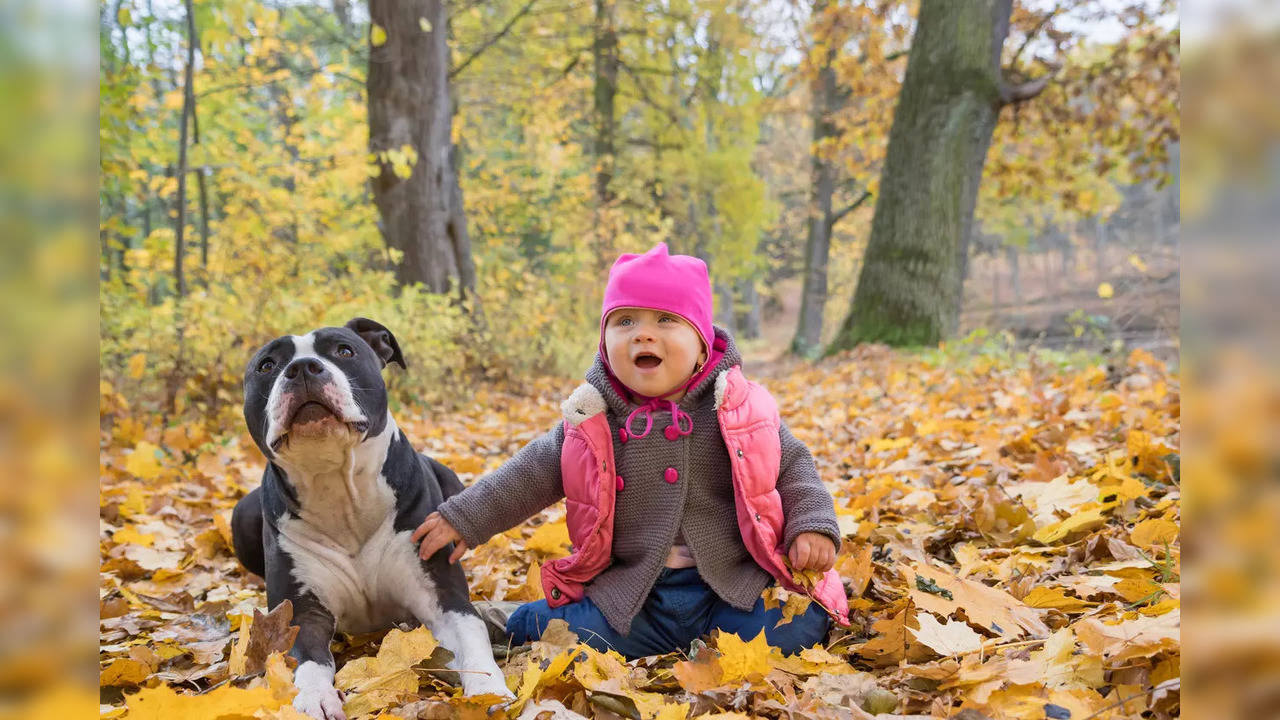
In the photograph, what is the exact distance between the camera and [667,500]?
8.75 feet

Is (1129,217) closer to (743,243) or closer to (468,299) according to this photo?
(743,243)

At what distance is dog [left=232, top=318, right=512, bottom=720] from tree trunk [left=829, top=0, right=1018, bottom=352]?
8.54 metres

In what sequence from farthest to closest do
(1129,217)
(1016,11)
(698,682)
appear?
(1129,217)
(1016,11)
(698,682)

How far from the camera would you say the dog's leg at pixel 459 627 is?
2.27 meters

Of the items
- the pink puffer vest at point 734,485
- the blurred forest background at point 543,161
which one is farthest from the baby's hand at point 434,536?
the blurred forest background at point 543,161

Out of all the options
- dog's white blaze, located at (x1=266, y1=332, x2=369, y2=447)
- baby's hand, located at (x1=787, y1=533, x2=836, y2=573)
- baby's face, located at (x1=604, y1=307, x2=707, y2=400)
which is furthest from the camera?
baby's face, located at (x1=604, y1=307, x2=707, y2=400)

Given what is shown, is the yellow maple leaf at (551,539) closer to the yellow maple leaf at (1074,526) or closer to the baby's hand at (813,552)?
the baby's hand at (813,552)

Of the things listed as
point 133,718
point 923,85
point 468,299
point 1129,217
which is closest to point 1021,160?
point 923,85

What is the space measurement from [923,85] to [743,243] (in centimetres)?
1258

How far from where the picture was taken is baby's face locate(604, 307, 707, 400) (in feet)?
8.66

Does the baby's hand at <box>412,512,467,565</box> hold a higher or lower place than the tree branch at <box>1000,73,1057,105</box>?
lower

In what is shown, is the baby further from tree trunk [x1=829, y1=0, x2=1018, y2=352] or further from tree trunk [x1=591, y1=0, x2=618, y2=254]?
tree trunk [x1=591, y1=0, x2=618, y2=254]

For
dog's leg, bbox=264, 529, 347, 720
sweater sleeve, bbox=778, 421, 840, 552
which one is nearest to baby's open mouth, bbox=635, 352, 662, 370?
sweater sleeve, bbox=778, 421, 840, 552

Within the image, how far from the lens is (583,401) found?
2732mm
